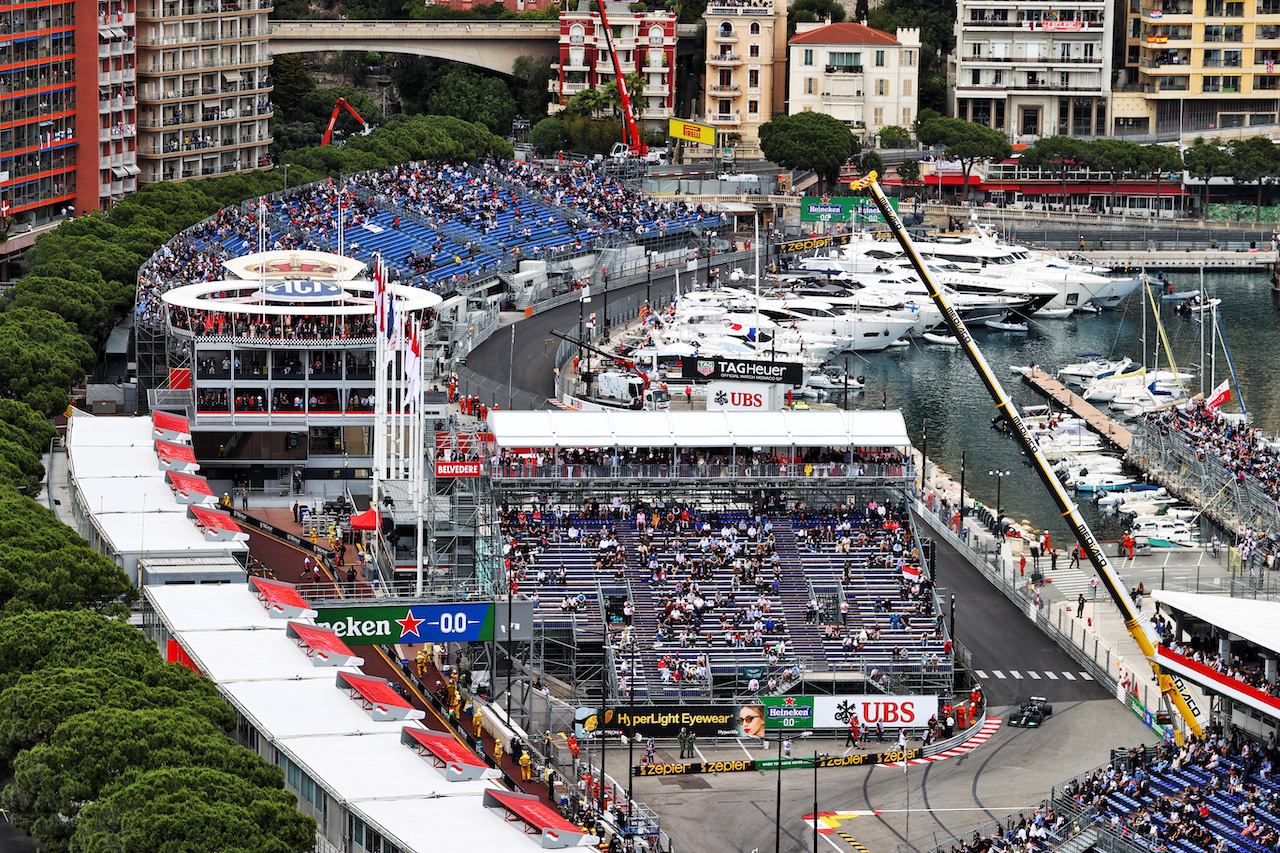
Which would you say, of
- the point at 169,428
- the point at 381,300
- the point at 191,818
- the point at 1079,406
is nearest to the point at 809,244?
the point at 1079,406

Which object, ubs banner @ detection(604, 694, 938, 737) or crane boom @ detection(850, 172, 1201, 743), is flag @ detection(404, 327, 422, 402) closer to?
ubs banner @ detection(604, 694, 938, 737)

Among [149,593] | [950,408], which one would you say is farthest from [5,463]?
[950,408]

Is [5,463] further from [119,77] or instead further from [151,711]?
[119,77]

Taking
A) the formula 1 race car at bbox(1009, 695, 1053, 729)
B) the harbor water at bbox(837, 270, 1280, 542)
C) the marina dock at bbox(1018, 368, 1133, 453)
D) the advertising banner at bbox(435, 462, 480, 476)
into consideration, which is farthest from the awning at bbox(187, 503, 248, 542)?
the marina dock at bbox(1018, 368, 1133, 453)

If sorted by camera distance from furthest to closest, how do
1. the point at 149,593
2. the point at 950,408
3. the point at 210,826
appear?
1. the point at 950,408
2. the point at 149,593
3. the point at 210,826

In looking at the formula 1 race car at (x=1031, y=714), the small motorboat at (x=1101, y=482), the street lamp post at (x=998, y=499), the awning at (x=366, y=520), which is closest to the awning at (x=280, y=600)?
the awning at (x=366, y=520)

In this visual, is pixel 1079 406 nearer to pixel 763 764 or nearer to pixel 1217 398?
pixel 1217 398

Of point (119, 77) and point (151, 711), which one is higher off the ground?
point (119, 77)
